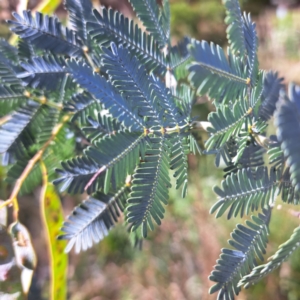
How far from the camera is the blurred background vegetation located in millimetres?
1146

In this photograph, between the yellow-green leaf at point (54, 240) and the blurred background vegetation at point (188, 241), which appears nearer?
the yellow-green leaf at point (54, 240)

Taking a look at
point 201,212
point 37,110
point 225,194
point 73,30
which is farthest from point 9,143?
point 201,212

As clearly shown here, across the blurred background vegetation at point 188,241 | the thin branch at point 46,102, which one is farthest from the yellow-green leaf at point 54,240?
the blurred background vegetation at point 188,241

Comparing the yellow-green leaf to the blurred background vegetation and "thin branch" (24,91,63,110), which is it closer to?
"thin branch" (24,91,63,110)

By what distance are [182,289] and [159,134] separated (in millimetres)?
1154

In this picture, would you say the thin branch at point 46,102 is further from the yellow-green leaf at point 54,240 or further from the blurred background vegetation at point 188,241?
the blurred background vegetation at point 188,241

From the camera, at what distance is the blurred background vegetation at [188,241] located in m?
1.15

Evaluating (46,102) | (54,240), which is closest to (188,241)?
(54,240)

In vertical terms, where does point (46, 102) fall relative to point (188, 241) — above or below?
above

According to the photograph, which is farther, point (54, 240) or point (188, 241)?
point (188, 241)

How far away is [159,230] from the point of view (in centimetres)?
146

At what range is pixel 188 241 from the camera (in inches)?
53.9

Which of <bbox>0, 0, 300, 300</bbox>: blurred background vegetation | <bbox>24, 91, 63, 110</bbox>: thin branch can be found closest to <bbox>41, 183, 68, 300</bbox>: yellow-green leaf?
<bbox>24, 91, 63, 110</bbox>: thin branch

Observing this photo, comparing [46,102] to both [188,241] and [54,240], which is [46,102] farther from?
[188,241]
